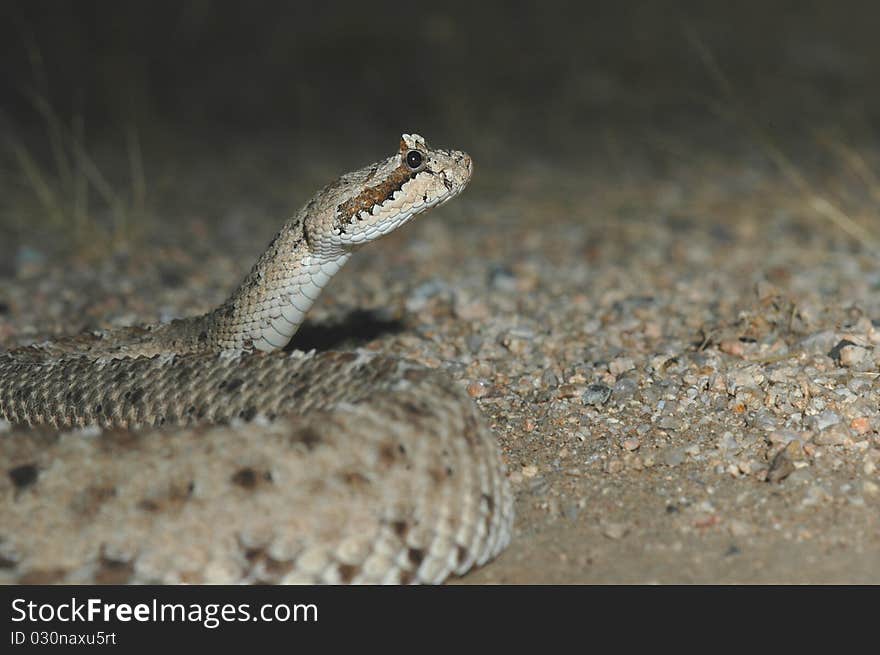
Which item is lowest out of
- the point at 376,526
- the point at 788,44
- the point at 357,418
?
the point at 376,526

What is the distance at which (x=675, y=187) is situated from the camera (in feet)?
41.3

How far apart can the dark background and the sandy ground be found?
203cm

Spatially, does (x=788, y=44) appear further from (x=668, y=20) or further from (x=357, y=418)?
(x=357, y=418)

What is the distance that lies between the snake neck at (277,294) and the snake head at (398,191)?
0.28 meters

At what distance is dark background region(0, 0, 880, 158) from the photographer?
51.9 feet

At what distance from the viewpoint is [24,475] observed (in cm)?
430

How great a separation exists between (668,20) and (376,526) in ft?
59.5

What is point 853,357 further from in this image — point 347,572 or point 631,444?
point 347,572

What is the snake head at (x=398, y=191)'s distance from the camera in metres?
6.05

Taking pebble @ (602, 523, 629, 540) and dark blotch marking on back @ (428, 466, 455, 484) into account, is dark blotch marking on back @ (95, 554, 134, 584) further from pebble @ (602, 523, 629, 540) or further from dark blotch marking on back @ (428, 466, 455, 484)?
pebble @ (602, 523, 629, 540)

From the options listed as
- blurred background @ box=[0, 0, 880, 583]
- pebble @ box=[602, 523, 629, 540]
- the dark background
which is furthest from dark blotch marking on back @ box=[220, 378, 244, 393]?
the dark background

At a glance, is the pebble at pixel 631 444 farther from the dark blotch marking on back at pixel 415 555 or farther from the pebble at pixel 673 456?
the dark blotch marking on back at pixel 415 555

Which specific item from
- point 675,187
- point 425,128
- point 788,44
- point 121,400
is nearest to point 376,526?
point 121,400

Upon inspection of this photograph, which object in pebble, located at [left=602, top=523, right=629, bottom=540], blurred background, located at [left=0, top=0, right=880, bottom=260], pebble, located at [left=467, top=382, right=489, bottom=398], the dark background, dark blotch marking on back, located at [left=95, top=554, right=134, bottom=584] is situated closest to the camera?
dark blotch marking on back, located at [left=95, top=554, right=134, bottom=584]
